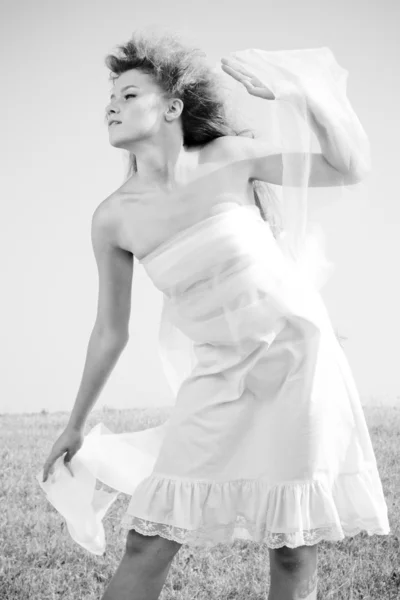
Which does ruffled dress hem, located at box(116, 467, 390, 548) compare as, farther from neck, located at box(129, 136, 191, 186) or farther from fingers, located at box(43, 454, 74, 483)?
neck, located at box(129, 136, 191, 186)

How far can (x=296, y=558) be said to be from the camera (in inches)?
82.0

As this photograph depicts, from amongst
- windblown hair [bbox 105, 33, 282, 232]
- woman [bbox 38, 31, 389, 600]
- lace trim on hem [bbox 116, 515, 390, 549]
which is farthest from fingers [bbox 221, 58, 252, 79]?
lace trim on hem [bbox 116, 515, 390, 549]

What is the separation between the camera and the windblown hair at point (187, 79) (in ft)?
7.43

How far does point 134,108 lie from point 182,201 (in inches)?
12.0

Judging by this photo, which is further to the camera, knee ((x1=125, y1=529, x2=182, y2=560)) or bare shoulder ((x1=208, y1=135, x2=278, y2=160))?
bare shoulder ((x1=208, y1=135, x2=278, y2=160))

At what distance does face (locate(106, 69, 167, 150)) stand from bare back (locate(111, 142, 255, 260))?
5.9 inches

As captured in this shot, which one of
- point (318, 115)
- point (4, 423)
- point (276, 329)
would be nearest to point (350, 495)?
point (276, 329)

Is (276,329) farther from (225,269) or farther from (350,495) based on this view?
(350,495)

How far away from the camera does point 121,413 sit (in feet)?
20.5

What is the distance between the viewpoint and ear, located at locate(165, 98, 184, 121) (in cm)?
226

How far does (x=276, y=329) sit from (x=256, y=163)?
0.53 meters

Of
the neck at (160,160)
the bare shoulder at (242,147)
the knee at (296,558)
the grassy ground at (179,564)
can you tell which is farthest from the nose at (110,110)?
the grassy ground at (179,564)

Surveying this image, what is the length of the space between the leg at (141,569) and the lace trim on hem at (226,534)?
0.02 meters

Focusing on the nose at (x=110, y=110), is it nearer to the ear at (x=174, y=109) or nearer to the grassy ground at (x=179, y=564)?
the ear at (x=174, y=109)
